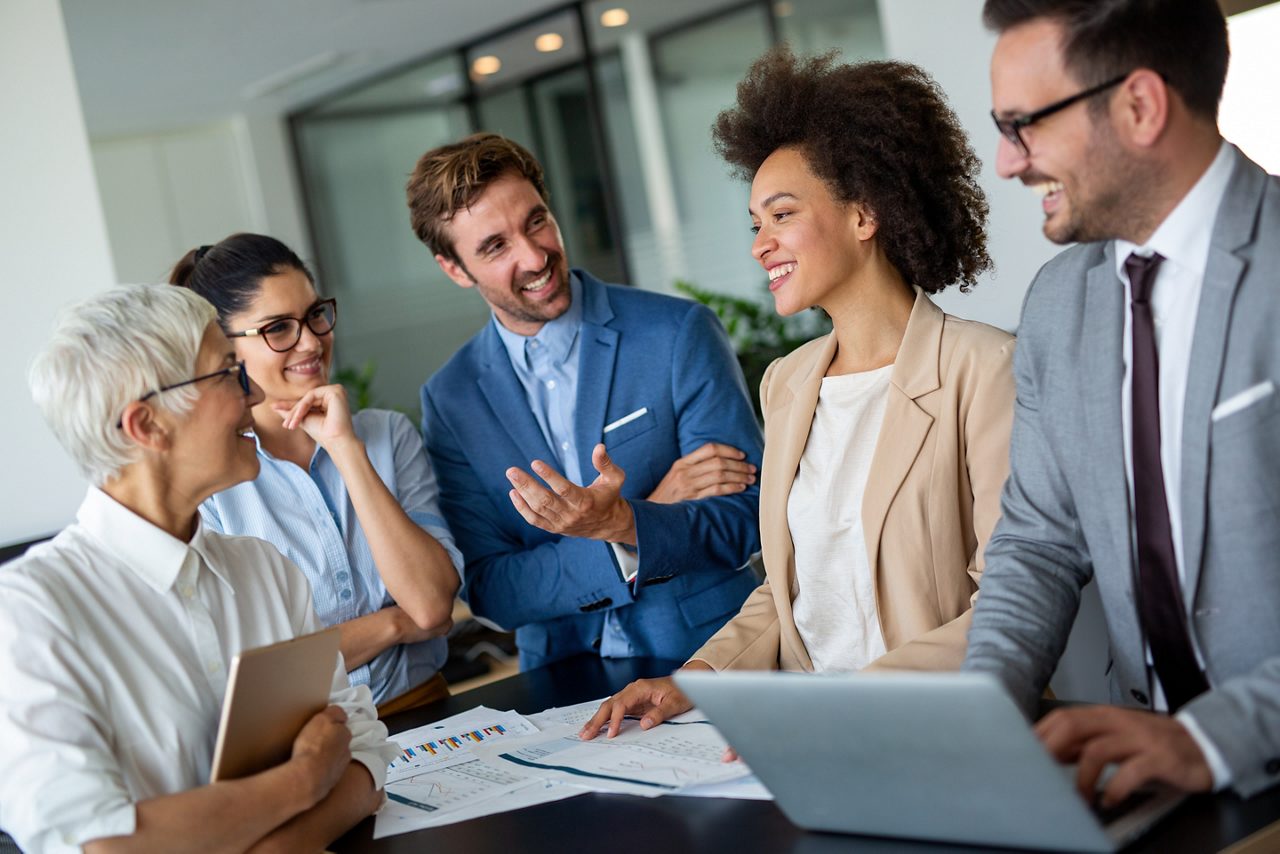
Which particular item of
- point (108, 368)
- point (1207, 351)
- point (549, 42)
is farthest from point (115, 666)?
point (549, 42)

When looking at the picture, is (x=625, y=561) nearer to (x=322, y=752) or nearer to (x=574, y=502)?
(x=574, y=502)

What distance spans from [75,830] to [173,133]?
29.0ft

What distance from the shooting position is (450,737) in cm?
216

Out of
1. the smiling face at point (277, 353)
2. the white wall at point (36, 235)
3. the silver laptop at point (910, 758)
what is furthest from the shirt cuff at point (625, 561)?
the white wall at point (36, 235)

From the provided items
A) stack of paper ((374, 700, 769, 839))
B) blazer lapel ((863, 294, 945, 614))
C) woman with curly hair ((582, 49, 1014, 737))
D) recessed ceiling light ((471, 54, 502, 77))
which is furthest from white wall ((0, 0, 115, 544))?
recessed ceiling light ((471, 54, 502, 77))

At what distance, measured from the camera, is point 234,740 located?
1.55 m

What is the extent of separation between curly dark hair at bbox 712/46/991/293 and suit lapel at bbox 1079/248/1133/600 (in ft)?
1.94

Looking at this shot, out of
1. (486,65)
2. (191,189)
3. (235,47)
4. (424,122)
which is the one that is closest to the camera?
(235,47)

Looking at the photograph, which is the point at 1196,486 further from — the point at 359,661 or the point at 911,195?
the point at 359,661

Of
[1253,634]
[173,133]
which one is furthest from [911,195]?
[173,133]

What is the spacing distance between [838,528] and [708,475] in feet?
1.93

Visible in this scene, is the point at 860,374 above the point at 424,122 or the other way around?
the other way around

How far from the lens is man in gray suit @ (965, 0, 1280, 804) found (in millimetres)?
1435

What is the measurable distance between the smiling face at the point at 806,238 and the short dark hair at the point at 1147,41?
2.31 ft
